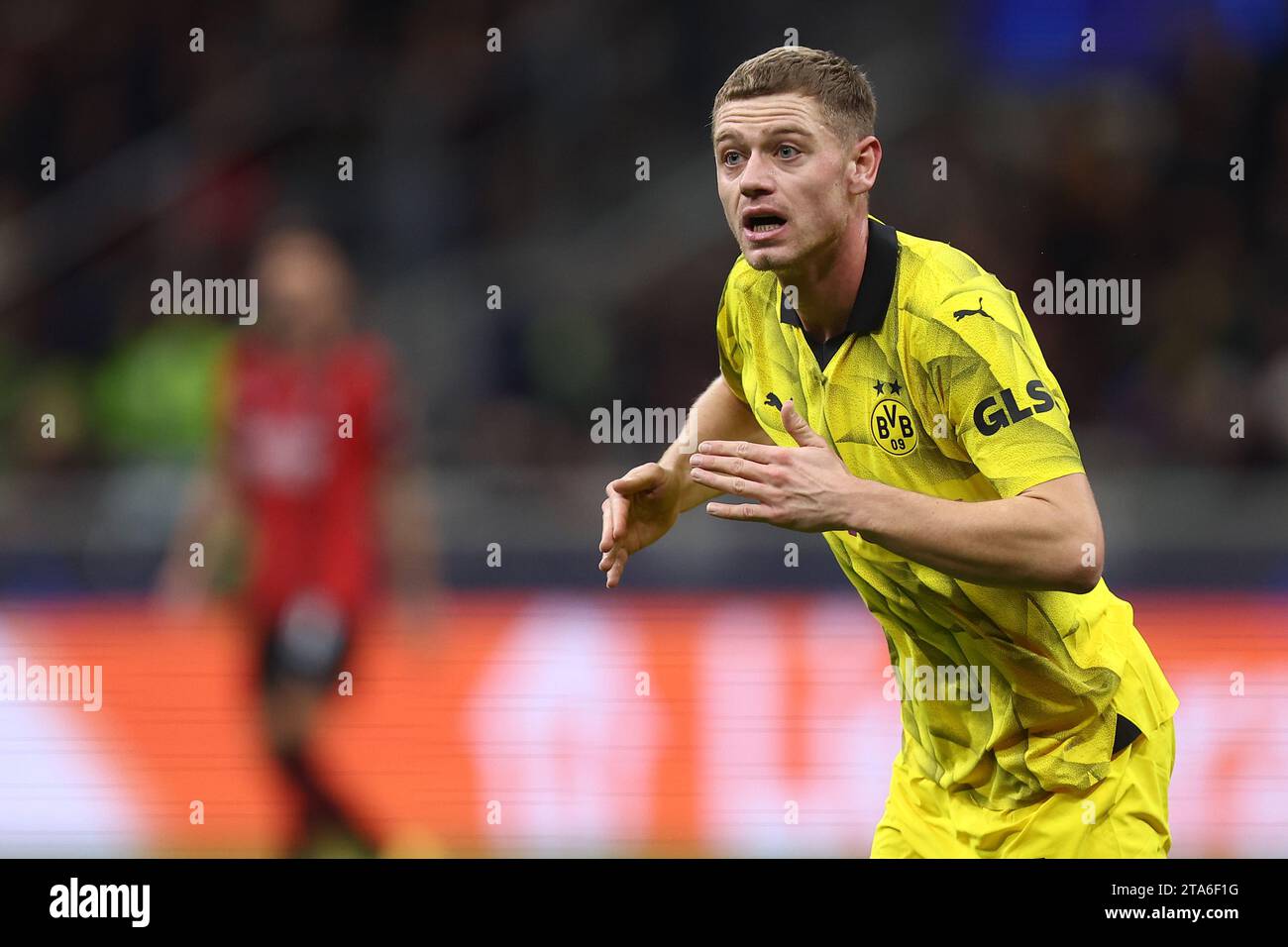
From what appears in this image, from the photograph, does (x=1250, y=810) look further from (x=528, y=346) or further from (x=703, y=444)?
(x=528, y=346)

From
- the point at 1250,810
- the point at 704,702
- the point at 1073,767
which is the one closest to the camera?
the point at 1073,767

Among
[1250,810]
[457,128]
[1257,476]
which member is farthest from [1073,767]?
[457,128]

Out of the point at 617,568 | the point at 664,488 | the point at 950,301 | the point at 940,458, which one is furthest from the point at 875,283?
the point at 617,568

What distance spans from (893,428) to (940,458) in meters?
0.11

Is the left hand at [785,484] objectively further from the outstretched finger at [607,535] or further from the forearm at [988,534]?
the outstretched finger at [607,535]

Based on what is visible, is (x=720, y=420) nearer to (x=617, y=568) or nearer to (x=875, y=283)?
(x=617, y=568)

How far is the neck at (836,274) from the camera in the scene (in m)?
3.14

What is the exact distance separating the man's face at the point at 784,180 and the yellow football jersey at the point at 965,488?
0.13 meters

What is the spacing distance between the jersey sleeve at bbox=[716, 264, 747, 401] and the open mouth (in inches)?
18.5

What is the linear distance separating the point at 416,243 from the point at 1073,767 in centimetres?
684

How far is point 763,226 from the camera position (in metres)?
3.09

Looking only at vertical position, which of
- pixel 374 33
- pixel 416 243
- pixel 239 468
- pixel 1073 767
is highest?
pixel 374 33

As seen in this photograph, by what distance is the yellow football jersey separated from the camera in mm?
2891

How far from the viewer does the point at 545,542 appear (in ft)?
22.3
